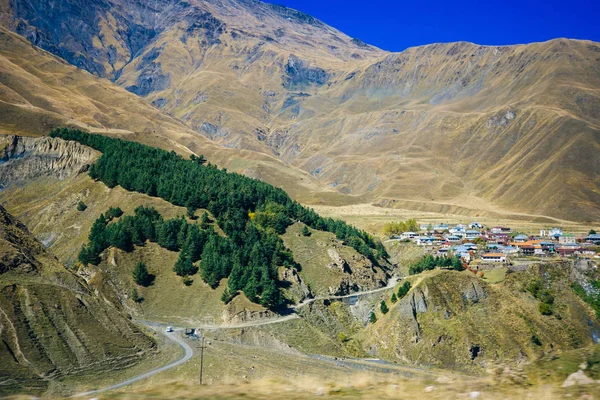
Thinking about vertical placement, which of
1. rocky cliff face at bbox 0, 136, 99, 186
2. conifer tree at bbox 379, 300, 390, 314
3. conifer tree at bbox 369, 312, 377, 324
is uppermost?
rocky cliff face at bbox 0, 136, 99, 186

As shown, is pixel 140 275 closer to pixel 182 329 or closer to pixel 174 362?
pixel 182 329

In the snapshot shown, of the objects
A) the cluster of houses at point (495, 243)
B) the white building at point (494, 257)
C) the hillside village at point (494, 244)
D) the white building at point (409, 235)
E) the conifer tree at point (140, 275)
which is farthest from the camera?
the white building at point (409, 235)

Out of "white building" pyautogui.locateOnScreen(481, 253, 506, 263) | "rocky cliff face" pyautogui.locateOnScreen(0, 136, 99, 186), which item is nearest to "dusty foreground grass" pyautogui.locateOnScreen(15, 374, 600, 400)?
"white building" pyautogui.locateOnScreen(481, 253, 506, 263)

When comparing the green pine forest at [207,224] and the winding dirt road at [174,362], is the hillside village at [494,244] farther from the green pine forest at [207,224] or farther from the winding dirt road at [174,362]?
the winding dirt road at [174,362]

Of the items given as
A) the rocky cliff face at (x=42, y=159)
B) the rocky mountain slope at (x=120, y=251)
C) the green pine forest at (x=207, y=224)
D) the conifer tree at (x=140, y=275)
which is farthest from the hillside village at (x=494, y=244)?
the rocky cliff face at (x=42, y=159)

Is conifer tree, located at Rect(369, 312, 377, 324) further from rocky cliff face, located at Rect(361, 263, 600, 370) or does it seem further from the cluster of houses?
the cluster of houses

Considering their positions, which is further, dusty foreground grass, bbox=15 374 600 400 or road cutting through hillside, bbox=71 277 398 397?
road cutting through hillside, bbox=71 277 398 397

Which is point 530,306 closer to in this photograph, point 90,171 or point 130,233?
point 130,233
